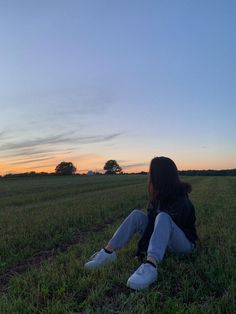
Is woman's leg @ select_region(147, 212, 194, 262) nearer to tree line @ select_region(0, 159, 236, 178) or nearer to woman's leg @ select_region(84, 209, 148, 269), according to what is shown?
woman's leg @ select_region(84, 209, 148, 269)

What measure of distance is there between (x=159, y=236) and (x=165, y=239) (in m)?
0.10

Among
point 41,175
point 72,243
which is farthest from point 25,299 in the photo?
point 41,175

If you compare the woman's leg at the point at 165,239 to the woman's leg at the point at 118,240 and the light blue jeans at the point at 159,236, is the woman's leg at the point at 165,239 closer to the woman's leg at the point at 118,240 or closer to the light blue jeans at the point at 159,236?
the light blue jeans at the point at 159,236

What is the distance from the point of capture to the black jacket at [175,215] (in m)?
5.81

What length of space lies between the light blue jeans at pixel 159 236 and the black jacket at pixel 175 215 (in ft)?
0.51

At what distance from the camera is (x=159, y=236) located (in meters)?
5.32

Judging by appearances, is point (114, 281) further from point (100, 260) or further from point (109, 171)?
point (109, 171)

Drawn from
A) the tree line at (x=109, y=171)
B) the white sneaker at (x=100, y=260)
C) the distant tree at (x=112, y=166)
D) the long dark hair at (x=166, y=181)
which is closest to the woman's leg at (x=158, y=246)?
the long dark hair at (x=166, y=181)

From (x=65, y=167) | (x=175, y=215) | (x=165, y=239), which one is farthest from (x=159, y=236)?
(x=65, y=167)

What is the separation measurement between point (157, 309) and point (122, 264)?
1.70 metres

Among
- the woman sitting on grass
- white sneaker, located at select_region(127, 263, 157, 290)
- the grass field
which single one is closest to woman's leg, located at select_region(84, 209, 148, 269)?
the woman sitting on grass

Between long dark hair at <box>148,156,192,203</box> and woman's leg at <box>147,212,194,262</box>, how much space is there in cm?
39

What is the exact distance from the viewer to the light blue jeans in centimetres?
522

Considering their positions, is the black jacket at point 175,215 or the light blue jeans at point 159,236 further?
the black jacket at point 175,215
